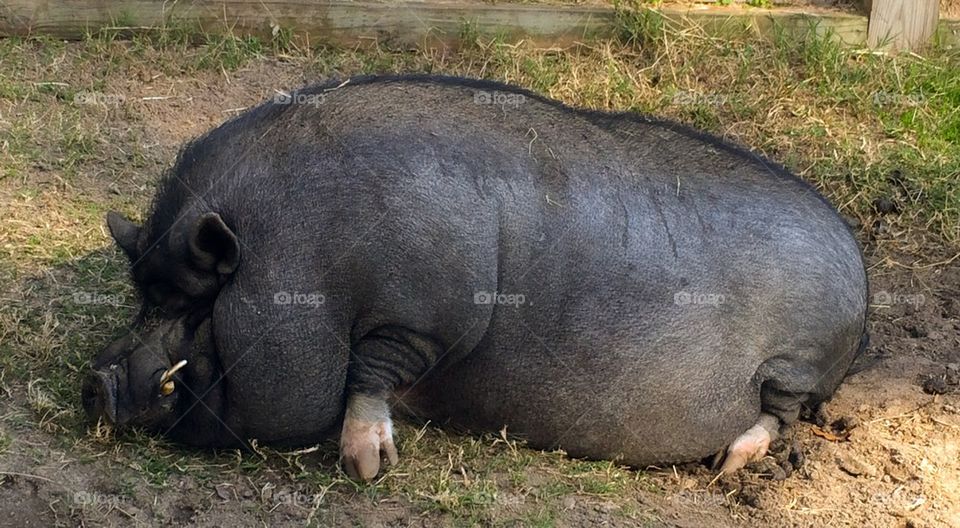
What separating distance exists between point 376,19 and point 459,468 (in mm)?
3631

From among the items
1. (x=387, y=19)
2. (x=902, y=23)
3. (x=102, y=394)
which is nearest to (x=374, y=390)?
(x=102, y=394)

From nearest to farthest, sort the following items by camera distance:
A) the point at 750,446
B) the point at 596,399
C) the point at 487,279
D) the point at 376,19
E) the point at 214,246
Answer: the point at 214,246
the point at 487,279
the point at 596,399
the point at 750,446
the point at 376,19

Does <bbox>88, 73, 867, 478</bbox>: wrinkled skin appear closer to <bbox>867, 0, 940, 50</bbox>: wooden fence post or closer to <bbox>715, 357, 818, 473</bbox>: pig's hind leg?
<bbox>715, 357, 818, 473</bbox>: pig's hind leg

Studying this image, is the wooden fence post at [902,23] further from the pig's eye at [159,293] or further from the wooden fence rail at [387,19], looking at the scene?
the pig's eye at [159,293]

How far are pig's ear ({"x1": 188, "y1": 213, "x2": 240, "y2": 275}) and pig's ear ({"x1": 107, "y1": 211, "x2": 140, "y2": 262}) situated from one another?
0.36 metres

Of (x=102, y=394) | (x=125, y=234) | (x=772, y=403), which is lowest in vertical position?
(x=772, y=403)

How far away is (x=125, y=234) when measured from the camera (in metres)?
4.73

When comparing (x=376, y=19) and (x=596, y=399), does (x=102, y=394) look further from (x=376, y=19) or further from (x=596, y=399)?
(x=376, y=19)

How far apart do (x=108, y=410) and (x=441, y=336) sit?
1163mm

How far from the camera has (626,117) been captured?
5.37 metres

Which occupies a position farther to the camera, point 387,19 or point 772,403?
point 387,19

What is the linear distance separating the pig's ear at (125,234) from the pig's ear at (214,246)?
0.36 m

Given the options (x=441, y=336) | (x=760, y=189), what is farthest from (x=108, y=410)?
(x=760, y=189)

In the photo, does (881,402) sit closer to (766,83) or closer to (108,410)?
(766,83)
